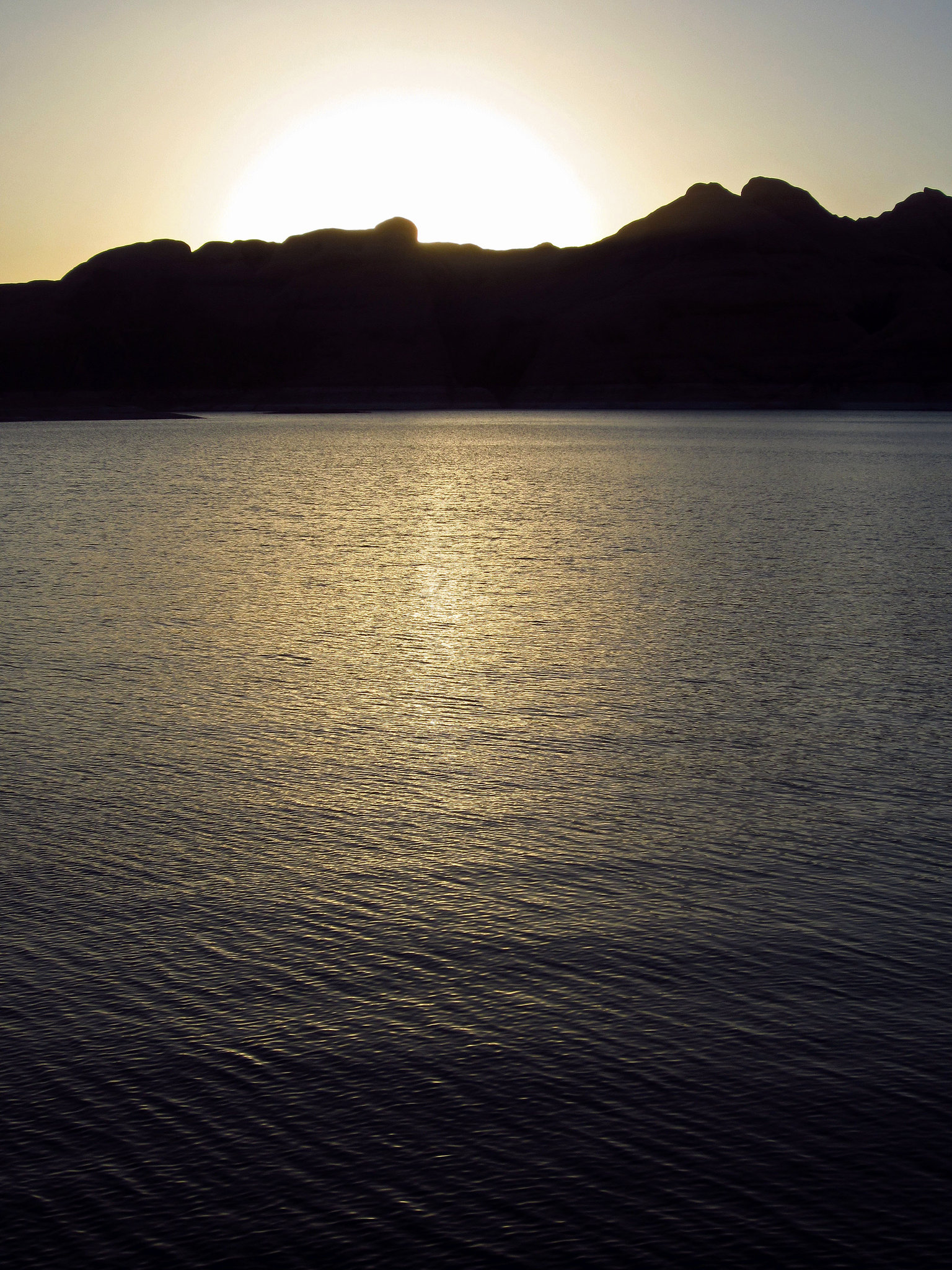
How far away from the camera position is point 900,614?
918 inches

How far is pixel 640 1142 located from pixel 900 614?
18.4m

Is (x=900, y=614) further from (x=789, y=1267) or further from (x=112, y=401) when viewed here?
(x=112, y=401)

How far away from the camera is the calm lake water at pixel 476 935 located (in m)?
6.27

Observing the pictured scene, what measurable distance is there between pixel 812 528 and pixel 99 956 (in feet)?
114

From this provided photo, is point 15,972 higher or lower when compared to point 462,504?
lower

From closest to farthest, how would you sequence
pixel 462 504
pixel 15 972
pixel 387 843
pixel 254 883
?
pixel 15 972 < pixel 254 883 < pixel 387 843 < pixel 462 504

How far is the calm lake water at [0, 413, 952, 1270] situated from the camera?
247 inches

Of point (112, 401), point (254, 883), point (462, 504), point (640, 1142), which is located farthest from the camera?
point (112, 401)

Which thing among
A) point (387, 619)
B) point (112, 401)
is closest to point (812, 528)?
point (387, 619)

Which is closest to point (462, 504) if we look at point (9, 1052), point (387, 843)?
point (387, 843)

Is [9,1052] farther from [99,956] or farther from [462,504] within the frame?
[462,504]

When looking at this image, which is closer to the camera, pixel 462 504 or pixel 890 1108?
pixel 890 1108

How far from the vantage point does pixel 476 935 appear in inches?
367

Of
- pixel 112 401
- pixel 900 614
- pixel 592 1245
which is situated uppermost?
pixel 112 401
